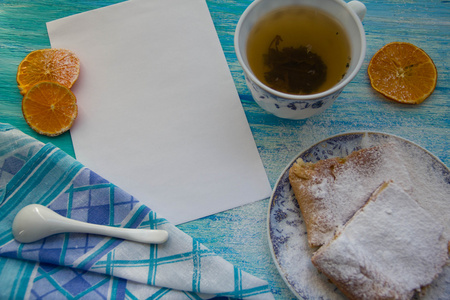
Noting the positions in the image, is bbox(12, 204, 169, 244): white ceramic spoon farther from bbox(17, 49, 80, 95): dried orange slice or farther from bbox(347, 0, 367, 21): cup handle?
bbox(347, 0, 367, 21): cup handle

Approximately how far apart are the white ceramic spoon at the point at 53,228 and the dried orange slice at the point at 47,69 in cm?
34

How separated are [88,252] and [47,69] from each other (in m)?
0.50

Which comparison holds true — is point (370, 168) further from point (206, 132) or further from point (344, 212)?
point (206, 132)

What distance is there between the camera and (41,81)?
3.27ft

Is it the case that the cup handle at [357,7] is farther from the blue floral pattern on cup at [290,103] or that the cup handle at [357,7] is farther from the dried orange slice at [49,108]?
the dried orange slice at [49,108]

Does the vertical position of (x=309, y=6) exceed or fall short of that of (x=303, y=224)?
it exceeds it

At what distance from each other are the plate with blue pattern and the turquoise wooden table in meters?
0.06

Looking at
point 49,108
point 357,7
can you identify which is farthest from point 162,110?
point 357,7

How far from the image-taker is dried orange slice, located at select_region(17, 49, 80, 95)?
1.01 meters

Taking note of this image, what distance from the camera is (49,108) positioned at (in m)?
0.98

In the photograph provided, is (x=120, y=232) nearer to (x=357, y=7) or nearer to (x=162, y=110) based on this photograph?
(x=162, y=110)

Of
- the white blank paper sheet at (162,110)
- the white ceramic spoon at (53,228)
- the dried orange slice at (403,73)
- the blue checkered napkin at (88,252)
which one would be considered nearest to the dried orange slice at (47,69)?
the white blank paper sheet at (162,110)

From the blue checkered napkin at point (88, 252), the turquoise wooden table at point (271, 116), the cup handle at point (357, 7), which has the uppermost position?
the cup handle at point (357, 7)

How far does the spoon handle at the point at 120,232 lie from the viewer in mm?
868
